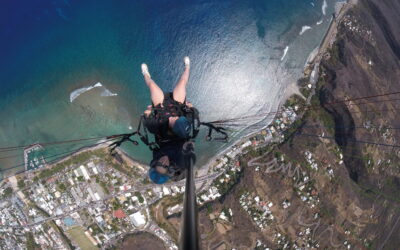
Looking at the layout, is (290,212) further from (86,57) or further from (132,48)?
(86,57)

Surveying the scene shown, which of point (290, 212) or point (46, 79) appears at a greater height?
point (46, 79)

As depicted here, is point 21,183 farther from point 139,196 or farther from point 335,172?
point 335,172

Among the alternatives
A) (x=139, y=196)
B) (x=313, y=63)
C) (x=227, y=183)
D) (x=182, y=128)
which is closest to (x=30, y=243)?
(x=139, y=196)

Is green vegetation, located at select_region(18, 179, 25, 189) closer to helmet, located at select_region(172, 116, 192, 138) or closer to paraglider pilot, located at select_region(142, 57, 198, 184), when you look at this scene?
paraglider pilot, located at select_region(142, 57, 198, 184)

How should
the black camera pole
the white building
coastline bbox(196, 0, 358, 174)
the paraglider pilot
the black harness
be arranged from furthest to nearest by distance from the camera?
coastline bbox(196, 0, 358, 174) → the white building → the black harness → the paraglider pilot → the black camera pole

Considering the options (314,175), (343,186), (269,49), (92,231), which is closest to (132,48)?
(269,49)

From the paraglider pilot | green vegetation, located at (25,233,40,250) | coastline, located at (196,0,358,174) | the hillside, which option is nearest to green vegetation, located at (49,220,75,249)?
green vegetation, located at (25,233,40,250)
